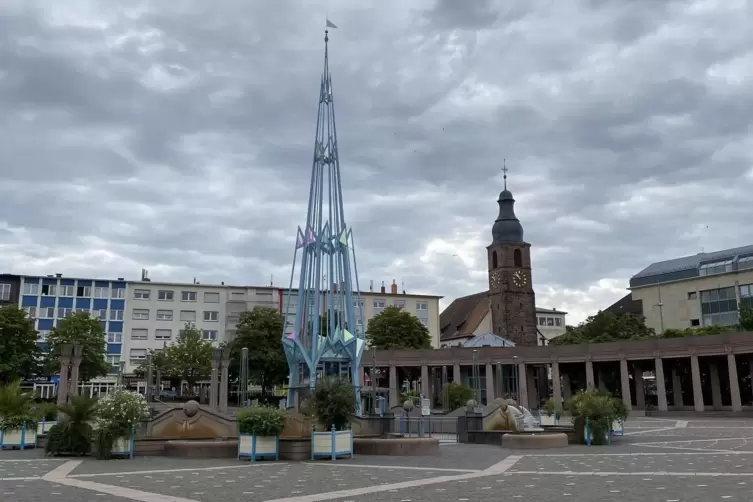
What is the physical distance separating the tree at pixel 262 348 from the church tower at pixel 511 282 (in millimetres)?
44002

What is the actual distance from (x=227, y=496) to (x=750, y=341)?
4844 cm

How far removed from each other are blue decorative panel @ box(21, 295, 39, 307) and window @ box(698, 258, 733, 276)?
251 ft

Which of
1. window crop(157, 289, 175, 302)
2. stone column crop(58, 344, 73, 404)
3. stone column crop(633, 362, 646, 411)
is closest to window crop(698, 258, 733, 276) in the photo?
stone column crop(633, 362, 646, 411)

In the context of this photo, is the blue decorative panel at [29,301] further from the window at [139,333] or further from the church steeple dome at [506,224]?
the church steeple dome at [506,224]

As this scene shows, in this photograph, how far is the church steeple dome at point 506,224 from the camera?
10581 centimetres

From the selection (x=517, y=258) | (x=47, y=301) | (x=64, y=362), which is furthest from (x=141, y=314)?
(x=64, y=362)

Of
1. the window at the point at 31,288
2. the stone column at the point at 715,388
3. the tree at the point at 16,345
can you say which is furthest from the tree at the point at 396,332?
the window at the point at 31,288

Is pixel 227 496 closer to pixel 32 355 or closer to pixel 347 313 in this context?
pixel 347 313

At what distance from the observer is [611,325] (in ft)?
246

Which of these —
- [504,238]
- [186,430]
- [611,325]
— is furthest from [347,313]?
[504,238]

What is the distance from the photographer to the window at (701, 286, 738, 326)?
80500mm

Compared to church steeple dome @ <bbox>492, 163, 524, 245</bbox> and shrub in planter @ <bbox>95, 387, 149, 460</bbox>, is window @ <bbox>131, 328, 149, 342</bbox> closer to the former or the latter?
church steeple dome @ <bbox>492, 163, 524, 245</bbox>

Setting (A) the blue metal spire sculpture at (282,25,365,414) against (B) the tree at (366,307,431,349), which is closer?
(A) the blue metal spire sculpture at (282,25,365,414)

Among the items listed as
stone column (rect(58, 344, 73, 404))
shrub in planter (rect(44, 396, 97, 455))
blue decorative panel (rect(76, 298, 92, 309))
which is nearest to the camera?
shrub in planter (rect(44, 396, 97, 455))
